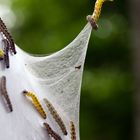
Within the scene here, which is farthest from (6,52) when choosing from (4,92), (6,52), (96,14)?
(96,14)

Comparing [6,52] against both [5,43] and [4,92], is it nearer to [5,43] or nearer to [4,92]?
[5,43]

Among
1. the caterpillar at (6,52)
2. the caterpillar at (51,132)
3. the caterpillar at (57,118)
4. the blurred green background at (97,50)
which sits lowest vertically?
the caterpillar at (51,132)

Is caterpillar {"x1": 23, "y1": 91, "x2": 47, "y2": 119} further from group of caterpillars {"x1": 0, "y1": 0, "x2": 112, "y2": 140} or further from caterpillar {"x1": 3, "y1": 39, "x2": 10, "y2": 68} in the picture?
caterpillar {"x1": 3, "y1": 39, "x2": 10, "y2": 68}

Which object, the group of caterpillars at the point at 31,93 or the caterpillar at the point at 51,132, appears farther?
the caterpillar at the point at 51,132

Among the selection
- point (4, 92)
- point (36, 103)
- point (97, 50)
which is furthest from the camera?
point (97, 50)

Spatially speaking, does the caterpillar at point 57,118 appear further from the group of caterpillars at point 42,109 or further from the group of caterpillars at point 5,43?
the group of caterpillars at point 5,43

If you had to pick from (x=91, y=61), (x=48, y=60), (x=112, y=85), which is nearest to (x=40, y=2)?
(x=91, y=61)

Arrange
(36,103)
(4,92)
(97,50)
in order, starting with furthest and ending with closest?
(97,50)
(36,103)
(4,92)

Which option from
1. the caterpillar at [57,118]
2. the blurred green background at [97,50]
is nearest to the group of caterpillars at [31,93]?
the caterpillar at [57,118]
